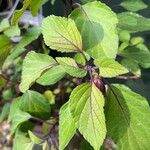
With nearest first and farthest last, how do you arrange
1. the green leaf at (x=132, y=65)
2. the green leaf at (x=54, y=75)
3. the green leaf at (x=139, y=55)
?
the green leaf at (x=54, y=75) → the green leaf at (x=139, y=55) → the green leaf at (x=132, y=65)

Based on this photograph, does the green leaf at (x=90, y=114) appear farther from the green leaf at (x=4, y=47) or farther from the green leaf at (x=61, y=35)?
the green leaf at (x=4, y=47)

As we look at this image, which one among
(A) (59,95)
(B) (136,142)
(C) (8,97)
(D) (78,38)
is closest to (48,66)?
(D) (78,38)

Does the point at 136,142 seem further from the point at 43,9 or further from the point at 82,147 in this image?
the point at 43,9

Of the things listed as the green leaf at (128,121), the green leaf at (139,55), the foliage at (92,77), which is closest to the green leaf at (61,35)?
the foliage at (92,77)

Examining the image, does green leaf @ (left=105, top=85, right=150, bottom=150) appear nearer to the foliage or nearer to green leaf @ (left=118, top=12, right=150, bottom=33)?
the foliage

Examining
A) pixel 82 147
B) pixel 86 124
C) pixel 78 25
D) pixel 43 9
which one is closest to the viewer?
pixel 86 124

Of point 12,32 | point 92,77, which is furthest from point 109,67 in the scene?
point 12,32

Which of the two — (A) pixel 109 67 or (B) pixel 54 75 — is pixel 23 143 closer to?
(B) pixel 54 75
